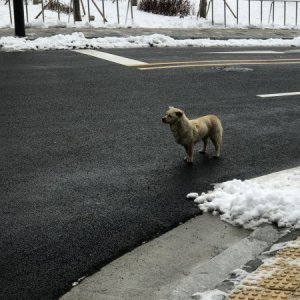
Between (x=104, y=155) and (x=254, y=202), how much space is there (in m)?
2.19

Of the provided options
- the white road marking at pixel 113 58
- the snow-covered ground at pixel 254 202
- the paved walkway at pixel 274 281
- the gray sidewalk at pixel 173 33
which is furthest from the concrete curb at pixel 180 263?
the gray sidewalk at pixel 173 33

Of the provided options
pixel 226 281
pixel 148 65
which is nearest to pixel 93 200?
pixel 226 281

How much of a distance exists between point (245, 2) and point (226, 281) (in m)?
35.3

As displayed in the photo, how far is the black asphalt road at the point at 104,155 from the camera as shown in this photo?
4.24m

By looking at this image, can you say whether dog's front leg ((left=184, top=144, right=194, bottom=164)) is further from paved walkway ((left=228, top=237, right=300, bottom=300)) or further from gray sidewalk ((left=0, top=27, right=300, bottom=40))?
gray sidewalk ((left=0, top=27, right=300, bottom=40))

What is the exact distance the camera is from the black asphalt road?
4.24m

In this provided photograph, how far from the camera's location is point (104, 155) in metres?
6.47

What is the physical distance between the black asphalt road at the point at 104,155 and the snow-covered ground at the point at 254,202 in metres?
0.20

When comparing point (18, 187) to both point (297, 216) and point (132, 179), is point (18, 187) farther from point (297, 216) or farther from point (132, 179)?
point (297, 216)

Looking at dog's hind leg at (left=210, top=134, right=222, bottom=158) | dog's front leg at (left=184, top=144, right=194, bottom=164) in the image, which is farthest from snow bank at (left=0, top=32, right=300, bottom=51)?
dog's front leg at (left=184, top=144, right=194, bottom=164)

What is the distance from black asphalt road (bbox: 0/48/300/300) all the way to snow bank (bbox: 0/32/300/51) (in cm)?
311

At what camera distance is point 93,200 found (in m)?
5.16

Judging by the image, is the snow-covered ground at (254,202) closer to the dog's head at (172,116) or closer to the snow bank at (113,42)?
the dog's head at (172,116)

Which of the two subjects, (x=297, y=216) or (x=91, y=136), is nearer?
(x=297, y=216)
